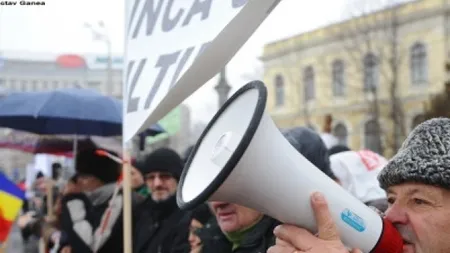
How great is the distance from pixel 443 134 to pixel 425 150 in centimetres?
6

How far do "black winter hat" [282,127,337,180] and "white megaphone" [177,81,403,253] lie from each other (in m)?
1.11

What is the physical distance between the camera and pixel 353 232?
1.34 m

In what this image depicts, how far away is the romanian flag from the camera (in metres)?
3.72

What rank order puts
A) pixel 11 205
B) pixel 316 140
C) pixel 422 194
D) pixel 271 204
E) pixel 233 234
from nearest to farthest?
pixel 271 204 < pixel 422 194 < pixel 233 234 < pixel 316 140 < pixel 11 205

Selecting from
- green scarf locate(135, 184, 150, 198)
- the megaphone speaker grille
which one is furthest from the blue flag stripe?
the megaphone speaker grille

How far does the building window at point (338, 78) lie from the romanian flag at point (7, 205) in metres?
30.5

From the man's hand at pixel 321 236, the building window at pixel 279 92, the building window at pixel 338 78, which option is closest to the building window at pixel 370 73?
the building window at pixel 338 78

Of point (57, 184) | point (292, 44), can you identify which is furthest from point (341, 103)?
point (57, 184)

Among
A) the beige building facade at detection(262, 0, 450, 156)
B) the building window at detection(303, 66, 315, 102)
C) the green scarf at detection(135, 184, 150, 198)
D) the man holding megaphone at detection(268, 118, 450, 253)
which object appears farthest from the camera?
the building window at detection(303, 66, 315, 102)

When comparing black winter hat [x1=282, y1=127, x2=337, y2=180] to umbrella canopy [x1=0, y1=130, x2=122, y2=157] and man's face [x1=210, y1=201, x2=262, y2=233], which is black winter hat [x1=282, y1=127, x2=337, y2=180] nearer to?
man's face [x1=210, y1=201, x2=262, y2=233]

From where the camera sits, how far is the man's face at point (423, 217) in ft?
4.65

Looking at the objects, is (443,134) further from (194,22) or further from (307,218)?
(194,22)

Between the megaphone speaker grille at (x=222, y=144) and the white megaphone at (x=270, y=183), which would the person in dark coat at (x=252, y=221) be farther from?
the white megaphone at (x=270, y=183)

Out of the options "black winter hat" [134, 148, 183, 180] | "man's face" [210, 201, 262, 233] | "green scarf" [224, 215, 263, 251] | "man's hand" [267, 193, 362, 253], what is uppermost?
"black winter hat" [134, 148, 183, 180]
